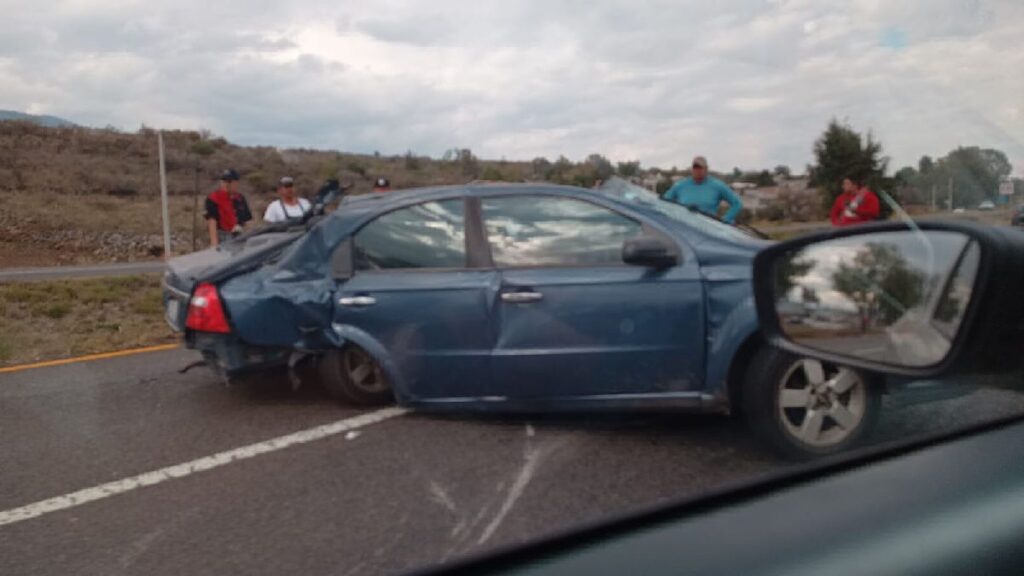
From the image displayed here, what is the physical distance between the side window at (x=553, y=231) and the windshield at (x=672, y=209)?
124 millimetres

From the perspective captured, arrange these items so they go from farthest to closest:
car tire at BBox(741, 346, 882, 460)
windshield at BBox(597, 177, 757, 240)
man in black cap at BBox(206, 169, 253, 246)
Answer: man in black cap at BBox(206, 169, 253, 246) < windshield at BBox(597, 177, 757, 240) < car tire at BBox(741, 346, 882, 460)

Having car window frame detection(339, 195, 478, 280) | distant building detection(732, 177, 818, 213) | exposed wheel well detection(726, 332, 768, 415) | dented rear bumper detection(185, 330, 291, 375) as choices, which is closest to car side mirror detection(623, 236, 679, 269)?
exposed wheel well detection(726, 332, 768, 415)

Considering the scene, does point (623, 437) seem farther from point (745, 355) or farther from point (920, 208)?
point (920, 208)

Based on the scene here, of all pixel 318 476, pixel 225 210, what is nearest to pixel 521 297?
pixel 318 476

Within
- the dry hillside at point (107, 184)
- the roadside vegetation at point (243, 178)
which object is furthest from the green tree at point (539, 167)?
the dry hillside at point (107, 184)

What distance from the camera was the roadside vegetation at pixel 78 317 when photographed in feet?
29.6

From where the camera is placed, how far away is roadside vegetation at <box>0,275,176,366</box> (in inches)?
356

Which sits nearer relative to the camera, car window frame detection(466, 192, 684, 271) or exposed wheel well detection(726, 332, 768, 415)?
exposed wheel well detection(726, 332, 768, 415)

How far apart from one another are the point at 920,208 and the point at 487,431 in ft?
9.79

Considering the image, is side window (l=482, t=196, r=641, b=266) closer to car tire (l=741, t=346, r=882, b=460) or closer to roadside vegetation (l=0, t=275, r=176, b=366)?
car tire (l=741, t=346, r=882, b=460)

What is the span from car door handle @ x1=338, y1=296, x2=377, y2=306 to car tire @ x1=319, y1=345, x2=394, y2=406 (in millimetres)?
379

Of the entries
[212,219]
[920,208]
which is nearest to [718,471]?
[920,208]

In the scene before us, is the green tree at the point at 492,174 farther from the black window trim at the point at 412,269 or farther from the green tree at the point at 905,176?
the green tree at the point at 905,176

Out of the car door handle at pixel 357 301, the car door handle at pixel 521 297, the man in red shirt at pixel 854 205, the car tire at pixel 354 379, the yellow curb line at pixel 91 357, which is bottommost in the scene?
the yellow curb line at pixel 91 357
